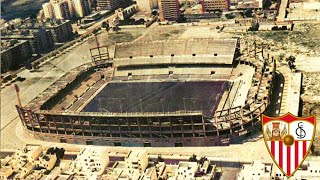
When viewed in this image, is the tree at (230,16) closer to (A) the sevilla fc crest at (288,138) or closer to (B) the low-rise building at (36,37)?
(B) the low-rise building at (36,37)

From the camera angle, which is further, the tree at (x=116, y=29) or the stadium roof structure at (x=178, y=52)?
the tree at (x=116, y=29)

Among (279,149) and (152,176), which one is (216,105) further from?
(279,149)

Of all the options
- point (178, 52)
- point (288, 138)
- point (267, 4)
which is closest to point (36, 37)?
point (178, 52)

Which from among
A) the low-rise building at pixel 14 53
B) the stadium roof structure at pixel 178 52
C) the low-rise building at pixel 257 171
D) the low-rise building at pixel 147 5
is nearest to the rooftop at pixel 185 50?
the stadium roof structure at pixel 178 52

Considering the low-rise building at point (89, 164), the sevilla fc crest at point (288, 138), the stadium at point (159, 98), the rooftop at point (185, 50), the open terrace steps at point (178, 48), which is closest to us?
the sevilla fc crest at point (288, 138)

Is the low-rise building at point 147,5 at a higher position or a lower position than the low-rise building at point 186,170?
higher

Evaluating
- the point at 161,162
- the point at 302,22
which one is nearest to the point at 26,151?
the point at 161,162

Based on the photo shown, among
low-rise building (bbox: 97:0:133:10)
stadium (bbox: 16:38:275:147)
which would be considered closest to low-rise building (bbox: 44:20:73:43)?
stadium (bbox: 16:38:275:147)

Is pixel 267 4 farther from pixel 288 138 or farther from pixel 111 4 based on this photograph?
pixel 288 138
